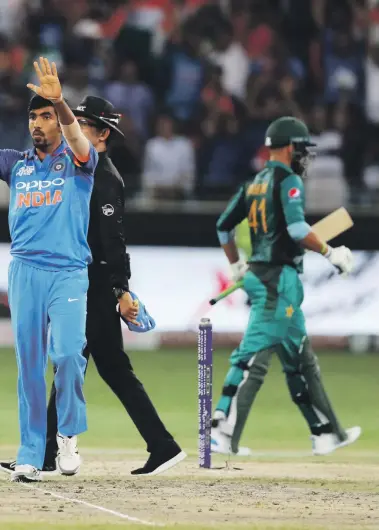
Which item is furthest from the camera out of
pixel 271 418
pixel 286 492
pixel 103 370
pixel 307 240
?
pixel 271 418

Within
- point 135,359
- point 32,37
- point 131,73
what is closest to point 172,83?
point 131,73

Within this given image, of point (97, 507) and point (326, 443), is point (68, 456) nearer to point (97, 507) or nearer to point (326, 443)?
point (97, 507)

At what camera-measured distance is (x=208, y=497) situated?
24.2 ft

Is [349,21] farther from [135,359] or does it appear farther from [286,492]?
[286,492]

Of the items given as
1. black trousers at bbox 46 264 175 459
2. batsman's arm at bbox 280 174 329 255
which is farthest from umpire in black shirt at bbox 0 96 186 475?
batsman's arm at bbox 280 174 329 255

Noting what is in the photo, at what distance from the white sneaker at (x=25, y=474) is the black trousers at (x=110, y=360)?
476mm

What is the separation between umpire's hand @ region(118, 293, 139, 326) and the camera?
316 inches

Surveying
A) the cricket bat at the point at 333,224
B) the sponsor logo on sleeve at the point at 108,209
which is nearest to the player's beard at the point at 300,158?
the cricket bat at the point at 333,224

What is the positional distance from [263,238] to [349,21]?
9.86 m

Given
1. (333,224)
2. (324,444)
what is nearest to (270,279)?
(333,224)

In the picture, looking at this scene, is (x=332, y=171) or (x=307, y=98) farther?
(x=307, y=98)

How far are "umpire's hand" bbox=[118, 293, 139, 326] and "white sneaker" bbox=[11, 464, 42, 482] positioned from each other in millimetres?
1013

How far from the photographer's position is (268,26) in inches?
734

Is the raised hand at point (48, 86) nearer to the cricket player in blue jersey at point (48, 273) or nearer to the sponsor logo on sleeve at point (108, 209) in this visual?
the cricket player in blue jersey at point (48, 273)
